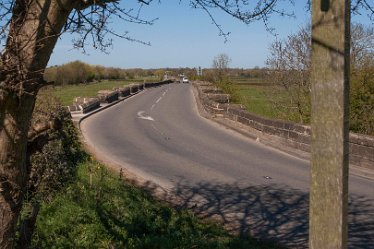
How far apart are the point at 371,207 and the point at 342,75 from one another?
28.3 ft

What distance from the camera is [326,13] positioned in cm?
262

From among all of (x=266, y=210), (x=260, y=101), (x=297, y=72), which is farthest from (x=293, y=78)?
(x=260, y=101)

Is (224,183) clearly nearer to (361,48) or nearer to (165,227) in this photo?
(165,227)

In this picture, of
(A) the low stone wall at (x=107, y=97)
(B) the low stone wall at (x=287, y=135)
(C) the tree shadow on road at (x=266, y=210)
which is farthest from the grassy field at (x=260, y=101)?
(C) the tree shadow on road at (x=266, y=210)

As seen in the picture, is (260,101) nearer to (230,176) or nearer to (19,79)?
(230,176)

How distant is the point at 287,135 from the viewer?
59.8 ft

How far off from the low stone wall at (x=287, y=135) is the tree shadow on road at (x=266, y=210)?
3.34 m

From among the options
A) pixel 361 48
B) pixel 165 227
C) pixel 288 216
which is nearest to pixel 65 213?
pixel 165 227

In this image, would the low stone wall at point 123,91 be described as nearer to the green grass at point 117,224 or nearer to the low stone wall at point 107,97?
the low stone wall at point 107,97

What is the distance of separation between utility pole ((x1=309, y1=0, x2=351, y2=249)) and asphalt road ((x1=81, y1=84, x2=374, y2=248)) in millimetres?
5707

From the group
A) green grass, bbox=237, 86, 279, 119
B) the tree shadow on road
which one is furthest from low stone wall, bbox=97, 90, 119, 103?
the tree shadow on road

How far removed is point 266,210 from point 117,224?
3.27 metres

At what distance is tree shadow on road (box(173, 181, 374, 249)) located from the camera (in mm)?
8766

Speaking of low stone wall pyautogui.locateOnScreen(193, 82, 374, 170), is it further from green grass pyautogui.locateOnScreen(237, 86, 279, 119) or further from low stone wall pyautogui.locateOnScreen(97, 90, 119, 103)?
low stone wall pyautogui.locateOnScreen(97, 90, 119, 103)
